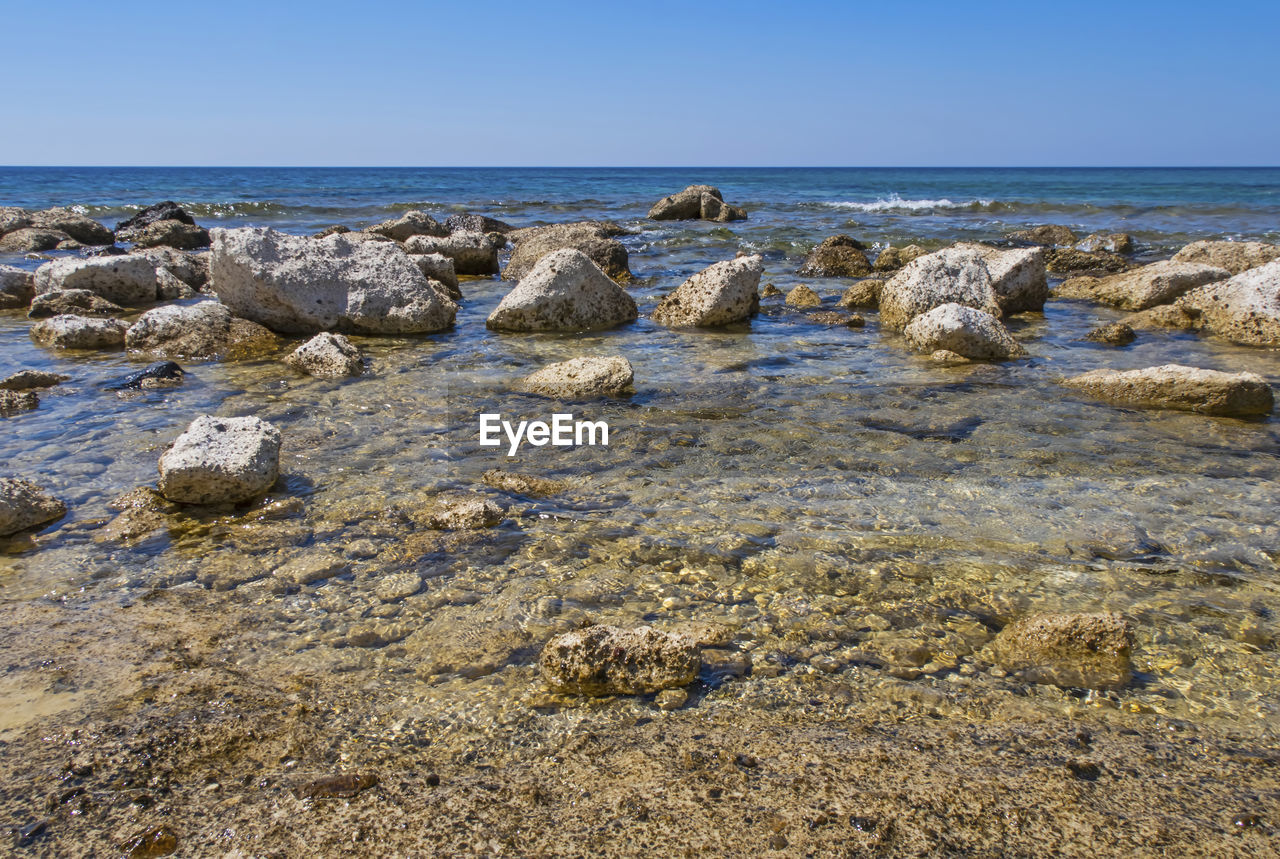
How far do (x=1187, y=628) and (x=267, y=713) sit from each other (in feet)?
10.4

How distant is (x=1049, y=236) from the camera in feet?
56.4

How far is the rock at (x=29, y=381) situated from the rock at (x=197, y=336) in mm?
1127

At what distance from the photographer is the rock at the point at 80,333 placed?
762 cm

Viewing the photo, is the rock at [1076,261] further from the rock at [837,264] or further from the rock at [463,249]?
the rock at [463,249]

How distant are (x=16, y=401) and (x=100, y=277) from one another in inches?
198

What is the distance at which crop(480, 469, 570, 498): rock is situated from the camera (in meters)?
4.16

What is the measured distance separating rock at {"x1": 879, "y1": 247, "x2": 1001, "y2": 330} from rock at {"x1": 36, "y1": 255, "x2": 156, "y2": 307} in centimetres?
906

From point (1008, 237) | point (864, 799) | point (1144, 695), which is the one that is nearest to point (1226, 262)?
point (1008, 237)

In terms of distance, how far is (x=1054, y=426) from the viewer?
532 centimetres

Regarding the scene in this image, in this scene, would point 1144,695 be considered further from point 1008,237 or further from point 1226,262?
point 1008,237

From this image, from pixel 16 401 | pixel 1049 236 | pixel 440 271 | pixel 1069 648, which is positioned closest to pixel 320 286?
pixel 440 271

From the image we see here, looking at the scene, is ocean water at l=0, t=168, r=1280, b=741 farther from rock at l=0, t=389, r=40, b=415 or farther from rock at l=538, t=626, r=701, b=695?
rock at l=0, t=389, r=40, b=415

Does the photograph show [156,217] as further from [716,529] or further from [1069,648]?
[1069,648]

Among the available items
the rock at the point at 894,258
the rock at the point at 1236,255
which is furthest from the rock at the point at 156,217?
the rock at the point at 1236,255
